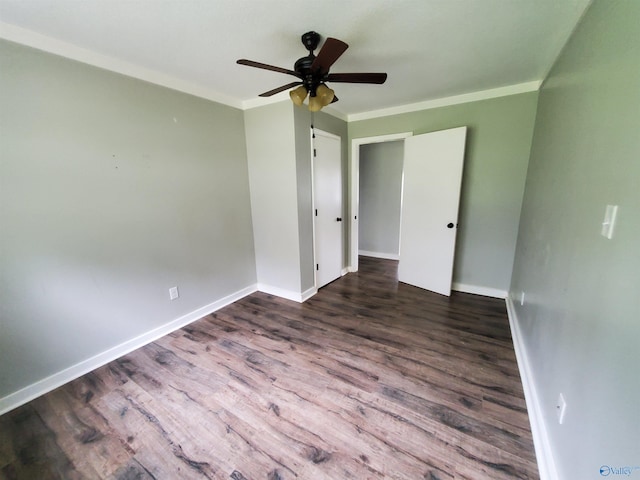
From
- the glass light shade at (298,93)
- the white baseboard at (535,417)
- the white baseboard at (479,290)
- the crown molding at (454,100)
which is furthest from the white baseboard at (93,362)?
the crown molding at (454,100)

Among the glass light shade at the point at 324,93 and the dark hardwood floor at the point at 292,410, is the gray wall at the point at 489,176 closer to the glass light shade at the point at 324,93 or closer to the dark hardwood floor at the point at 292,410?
the dark hardwood floor at the point at 292,410

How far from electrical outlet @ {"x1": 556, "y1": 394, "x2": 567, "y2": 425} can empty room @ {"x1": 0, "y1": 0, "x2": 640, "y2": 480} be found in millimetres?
17

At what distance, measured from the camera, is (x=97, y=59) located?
1.80 meters

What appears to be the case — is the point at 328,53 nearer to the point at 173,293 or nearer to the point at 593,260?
the point at 593,260

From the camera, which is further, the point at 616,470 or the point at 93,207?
the point at 93,207

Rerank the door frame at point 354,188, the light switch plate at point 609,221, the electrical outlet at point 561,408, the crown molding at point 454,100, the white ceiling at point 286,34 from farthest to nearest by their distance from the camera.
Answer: the door frame at point 354,188 < the crown molding at point 454,100 < the white ceiling at point 286,34 < the electrical outlet at point 561,408 < the light switch plate at point 609,221

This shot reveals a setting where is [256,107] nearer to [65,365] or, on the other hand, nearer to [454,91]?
[454,91]

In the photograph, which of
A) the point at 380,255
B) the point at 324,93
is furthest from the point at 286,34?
the point at 380,255

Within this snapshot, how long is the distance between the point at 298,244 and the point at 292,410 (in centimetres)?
168

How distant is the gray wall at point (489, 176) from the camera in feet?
8.68

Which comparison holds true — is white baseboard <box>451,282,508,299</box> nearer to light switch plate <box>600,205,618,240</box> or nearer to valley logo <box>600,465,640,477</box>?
light switch plate <box>600,205,618,240</box>

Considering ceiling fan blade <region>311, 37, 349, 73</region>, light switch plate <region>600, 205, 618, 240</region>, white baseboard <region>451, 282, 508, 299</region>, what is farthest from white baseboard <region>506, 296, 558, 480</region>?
ceiling fan blade <region>311, 37, 349, 73</region>

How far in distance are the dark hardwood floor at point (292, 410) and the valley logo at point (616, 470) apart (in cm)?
58

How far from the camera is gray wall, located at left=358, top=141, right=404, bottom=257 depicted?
175 inches
